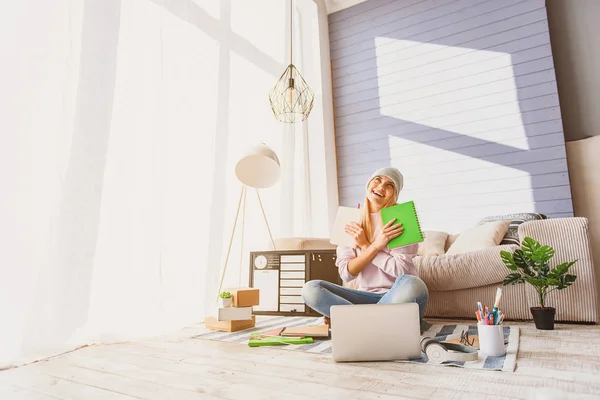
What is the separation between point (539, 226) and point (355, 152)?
7.06ft

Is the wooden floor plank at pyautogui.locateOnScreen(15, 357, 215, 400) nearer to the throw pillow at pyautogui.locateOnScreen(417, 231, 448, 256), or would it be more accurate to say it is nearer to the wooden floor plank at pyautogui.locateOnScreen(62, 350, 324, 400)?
the wooden floor plank at pyautogui.locateOnScreen(62, 350, 324, 400)

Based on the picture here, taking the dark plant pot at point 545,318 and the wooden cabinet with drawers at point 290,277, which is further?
the wooden cabinet with drawers at point 290,277

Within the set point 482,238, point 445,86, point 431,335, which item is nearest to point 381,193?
point 431,335

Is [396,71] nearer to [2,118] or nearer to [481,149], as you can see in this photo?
[481,149]

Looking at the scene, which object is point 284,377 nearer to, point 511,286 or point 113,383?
point 113,383

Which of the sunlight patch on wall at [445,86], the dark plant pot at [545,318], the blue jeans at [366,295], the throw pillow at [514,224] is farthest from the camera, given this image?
the sunlight patch on wall at [445,86]

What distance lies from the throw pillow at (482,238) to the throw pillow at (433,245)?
18cm

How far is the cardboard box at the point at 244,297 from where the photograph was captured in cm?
201

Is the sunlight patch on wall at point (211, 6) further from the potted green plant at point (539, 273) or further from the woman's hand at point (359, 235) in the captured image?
the potted green plant at point (539, 273)

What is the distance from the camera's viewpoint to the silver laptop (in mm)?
1262

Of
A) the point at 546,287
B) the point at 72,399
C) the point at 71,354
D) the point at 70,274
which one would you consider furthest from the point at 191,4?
the point at 546,287

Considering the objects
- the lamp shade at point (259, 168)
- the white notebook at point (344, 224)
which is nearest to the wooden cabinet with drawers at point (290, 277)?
the lamp shade at point (259, 168)

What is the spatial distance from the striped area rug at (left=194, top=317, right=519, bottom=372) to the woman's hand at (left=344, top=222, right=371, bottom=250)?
45cm

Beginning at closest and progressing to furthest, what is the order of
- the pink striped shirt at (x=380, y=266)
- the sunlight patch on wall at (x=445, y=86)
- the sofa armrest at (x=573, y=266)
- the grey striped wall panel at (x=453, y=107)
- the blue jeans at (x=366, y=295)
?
1. the blue jeans at (x=366, y=295)
2. the pink striped shirt at (x=380, y=266)
3. the sofa armrest at (x=573, y=266)
4. the grey striped wall panel at (x=453, y=107)
5. the sunlight patch on wall at (x=445, y=86)
